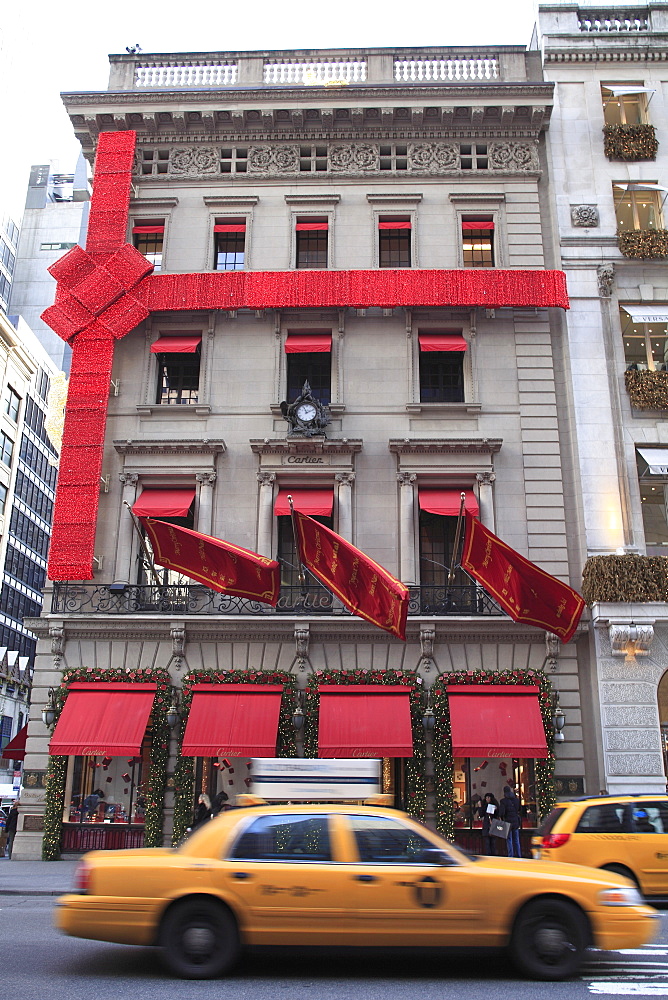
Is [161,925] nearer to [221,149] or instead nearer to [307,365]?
[307,365]

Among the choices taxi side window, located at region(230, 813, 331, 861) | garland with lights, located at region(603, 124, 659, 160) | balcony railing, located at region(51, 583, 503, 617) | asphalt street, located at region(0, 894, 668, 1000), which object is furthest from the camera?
garland with lights, located at region(603, 124, 659, 160)

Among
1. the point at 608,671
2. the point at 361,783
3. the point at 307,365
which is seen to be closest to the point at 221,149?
the point at 307,365

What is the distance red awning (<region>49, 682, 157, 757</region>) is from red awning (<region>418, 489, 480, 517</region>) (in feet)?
28.4

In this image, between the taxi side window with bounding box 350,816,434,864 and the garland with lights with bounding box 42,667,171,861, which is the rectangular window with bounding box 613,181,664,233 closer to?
the garland with lights with bounding box 42,667,171,861

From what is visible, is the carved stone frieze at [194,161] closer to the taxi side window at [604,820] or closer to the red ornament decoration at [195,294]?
the red ornament decoration at [195,294]

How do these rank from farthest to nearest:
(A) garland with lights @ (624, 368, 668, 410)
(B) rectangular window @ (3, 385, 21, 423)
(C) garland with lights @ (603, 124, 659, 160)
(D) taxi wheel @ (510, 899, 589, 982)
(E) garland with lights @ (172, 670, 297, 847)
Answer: (B) rectangular window @ (3, 385, 21, 423) → (C) garland with lights @ (603, 124, 659, 160) → (A) garland with lights @ (624, 368, 668, 410) → (E) garland with lights @ (172, 670, 297, 847) → (D) taxi wheel @ (510, 899, 589, 982)

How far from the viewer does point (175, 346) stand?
25297 mm

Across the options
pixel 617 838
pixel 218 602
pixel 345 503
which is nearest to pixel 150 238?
pixel 345 503

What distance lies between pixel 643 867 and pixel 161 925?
8.61 m

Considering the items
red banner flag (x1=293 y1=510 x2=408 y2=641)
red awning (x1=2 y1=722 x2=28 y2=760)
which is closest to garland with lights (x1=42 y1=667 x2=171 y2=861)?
red awning (x1=2 y1=722 x2=28 y2=760)

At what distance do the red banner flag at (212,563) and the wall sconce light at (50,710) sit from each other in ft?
15.5

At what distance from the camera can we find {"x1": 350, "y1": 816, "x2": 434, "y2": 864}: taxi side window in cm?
836

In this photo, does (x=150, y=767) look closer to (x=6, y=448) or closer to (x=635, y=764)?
(x=635, y=764)

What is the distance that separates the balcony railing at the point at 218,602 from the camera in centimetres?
2277
